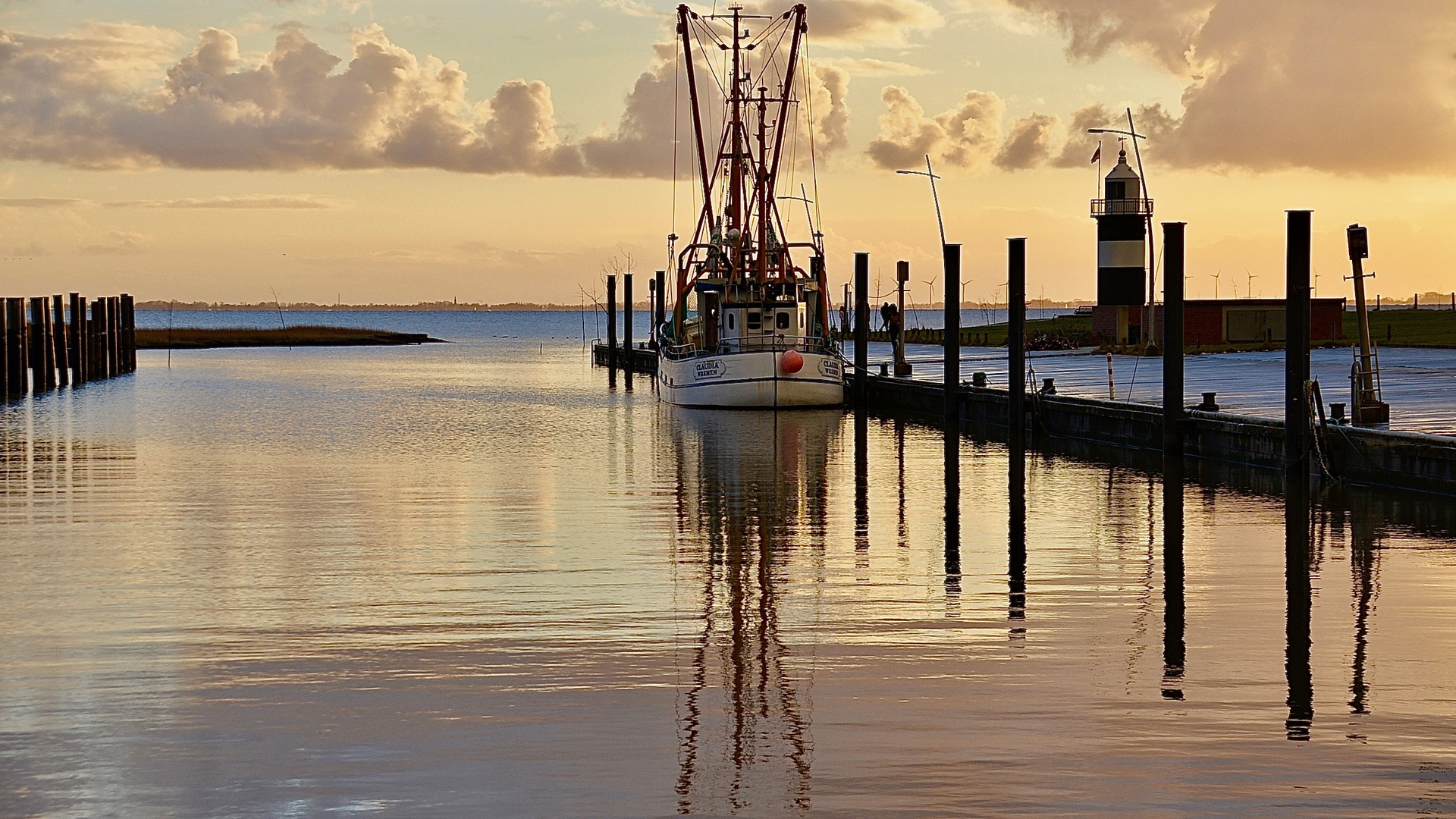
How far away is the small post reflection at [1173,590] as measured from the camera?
464 inches

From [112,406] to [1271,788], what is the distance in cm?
4796

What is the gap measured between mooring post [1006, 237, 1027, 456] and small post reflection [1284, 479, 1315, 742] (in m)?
12.2

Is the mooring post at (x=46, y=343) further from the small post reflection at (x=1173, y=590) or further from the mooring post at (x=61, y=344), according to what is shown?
the small post reflection at (x=1173, y=590)

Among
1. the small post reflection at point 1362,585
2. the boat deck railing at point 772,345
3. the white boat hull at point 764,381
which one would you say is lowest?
the small post reflection at point 1362,585

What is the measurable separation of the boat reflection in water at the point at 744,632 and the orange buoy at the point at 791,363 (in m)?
15.1

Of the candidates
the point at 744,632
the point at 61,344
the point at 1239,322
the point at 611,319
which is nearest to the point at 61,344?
the point at 61,344

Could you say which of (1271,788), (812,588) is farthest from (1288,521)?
(1271,788)

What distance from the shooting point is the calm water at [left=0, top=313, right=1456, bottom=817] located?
9.10 meters

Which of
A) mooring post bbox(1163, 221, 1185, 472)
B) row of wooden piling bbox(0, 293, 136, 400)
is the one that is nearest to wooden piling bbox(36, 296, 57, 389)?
row of wooden piling bbox(0, 293, 136, 400)

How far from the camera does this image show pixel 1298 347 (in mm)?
24391

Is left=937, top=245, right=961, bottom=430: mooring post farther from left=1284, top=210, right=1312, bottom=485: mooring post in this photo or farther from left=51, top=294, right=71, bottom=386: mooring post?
left=51, top=294, right=71, bottom=386: mooring post

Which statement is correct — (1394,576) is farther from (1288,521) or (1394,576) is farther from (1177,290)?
(1177,290)

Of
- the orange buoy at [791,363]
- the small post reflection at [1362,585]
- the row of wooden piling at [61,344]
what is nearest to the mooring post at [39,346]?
the row of wooden piling at [61,344]

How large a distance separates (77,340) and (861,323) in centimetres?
3558
